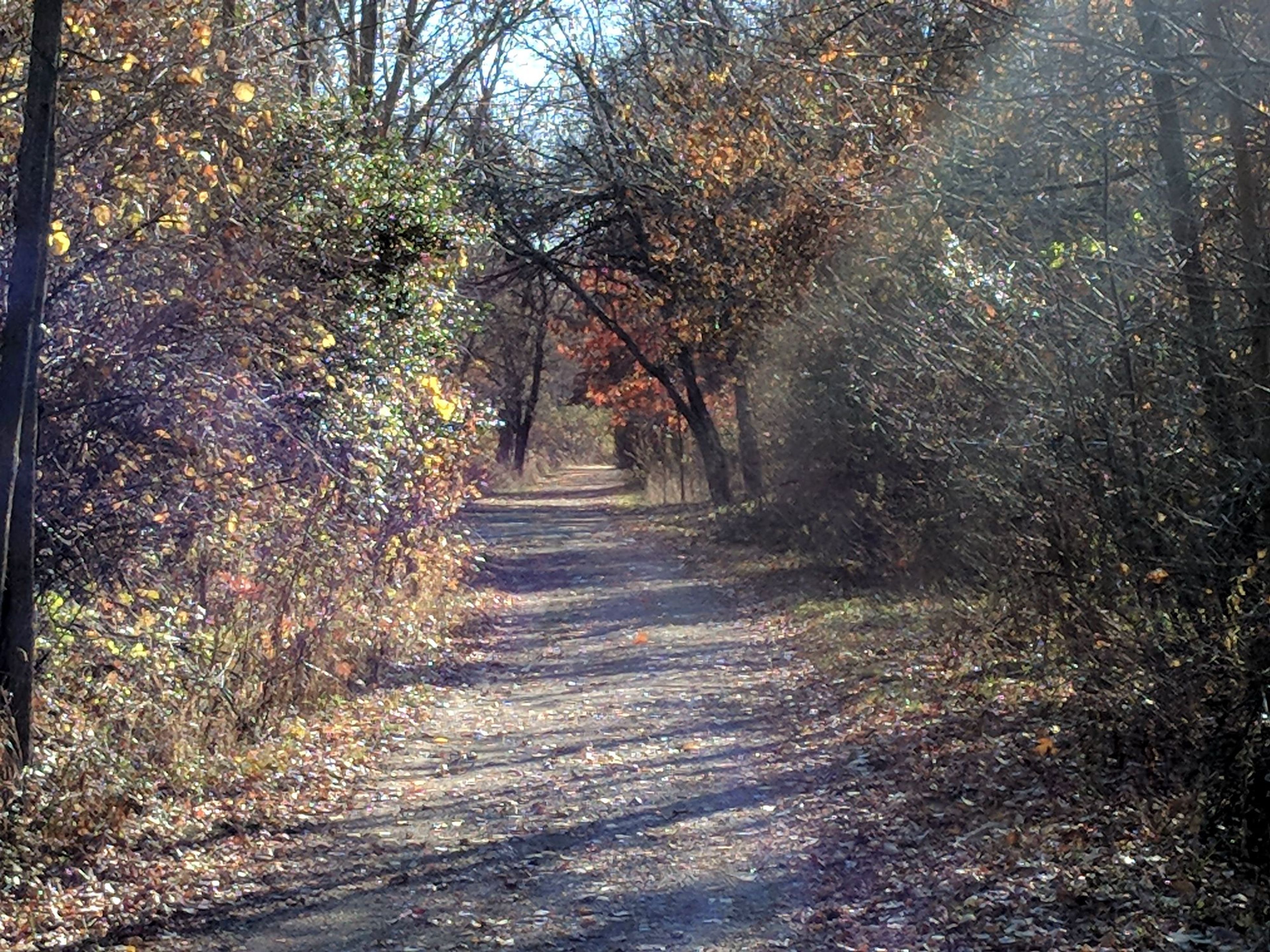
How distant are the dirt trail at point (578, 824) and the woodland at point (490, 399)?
0.94 meters

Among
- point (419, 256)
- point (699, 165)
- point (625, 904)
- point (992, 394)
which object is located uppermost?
point (699, 165)

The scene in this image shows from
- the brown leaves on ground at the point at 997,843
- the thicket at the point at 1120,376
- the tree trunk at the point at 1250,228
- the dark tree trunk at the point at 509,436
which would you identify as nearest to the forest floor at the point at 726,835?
the brown leaves on ground at the point at 997,843

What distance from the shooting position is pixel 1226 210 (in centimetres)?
671

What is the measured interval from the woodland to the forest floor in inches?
12.0

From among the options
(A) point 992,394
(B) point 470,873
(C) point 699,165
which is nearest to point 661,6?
(C) point 699,165

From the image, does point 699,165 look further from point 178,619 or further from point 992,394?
point 178,619

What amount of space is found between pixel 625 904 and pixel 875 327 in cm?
811

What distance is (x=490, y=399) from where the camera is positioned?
57.2 ft

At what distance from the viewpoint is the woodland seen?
657 centimetres

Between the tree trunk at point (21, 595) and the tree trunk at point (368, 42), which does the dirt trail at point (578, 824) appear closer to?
the tree trunk at point (21, 595)

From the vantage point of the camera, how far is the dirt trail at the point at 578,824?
6086 millimetres

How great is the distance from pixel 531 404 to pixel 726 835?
135ft

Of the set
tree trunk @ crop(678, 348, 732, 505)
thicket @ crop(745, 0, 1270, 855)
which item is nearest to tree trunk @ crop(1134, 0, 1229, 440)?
thicket @ crop(745, 0, 1270, 855)

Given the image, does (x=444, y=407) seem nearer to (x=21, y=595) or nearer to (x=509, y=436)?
(x=21, y=595)
